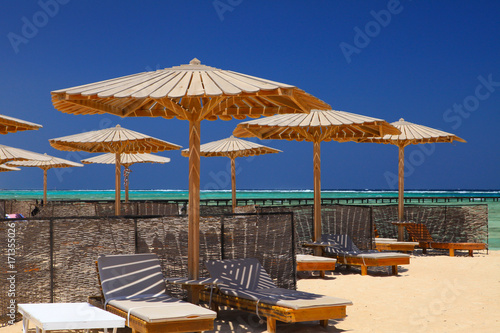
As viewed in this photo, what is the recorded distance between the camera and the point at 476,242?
13.4 metres

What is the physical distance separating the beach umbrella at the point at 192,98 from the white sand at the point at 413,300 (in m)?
1.76

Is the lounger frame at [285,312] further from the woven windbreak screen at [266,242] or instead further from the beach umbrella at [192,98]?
the woven windbreak screen at [266,242]

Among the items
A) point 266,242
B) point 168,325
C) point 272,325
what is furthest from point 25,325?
point 266,242

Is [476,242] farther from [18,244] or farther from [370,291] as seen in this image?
[18,244]

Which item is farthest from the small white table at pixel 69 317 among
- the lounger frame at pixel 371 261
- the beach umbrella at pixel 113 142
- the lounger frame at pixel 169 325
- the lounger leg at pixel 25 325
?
the beach umbrella at pixel 113 142

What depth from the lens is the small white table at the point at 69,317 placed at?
404 cm

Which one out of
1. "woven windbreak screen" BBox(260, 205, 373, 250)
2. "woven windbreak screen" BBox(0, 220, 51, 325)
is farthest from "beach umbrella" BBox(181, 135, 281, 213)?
"woven windbreak screen" BBox(0, 220, 51, 325)

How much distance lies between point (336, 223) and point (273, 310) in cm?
576

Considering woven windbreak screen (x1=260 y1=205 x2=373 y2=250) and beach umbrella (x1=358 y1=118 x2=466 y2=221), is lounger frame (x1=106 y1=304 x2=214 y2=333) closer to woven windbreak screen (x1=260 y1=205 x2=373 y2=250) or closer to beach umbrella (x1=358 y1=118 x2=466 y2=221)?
woven windbreak screen (x1=260 y1=205 x2=373 y2=250)

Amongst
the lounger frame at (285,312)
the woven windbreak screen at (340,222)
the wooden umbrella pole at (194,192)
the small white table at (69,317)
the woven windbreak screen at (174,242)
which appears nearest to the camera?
the small white table at (69,317)

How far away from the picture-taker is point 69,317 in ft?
13.9

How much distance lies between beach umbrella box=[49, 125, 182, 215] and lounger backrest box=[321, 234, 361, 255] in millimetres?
3834

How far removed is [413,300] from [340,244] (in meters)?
2.98

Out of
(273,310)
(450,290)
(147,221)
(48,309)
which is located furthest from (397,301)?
(48,309)
